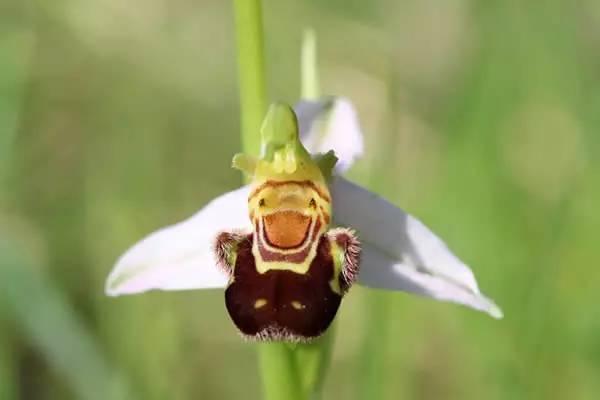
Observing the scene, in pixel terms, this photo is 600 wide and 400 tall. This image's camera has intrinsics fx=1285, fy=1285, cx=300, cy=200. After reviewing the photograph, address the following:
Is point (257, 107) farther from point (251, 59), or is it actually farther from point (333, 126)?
point (333, 126)

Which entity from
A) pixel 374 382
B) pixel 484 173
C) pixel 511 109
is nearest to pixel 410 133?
pixel 511 109

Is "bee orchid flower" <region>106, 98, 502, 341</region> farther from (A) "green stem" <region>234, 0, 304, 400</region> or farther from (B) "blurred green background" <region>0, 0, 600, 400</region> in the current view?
(B) "blurred green background" <region>0, 0, 600, 400</region>

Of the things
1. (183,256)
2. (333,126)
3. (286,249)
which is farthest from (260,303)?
(333,126)

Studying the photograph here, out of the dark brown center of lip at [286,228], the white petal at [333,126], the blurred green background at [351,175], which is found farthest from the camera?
the blurred green background at [351,175]

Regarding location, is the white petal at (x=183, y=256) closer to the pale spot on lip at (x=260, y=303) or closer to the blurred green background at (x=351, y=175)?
the pale spot on lip at (x=260, y=303)

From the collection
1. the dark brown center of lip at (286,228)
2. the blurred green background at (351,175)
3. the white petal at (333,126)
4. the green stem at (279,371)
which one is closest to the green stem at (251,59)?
the dark brown center of lip at (286,228)

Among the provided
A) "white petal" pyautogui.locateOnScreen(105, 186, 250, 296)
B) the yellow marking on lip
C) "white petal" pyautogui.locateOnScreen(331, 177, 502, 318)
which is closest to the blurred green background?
"white petal" pyautogui.locateOnScreen(331, 177, 502, 318)

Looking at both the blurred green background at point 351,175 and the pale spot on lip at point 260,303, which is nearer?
the pale spot on lip at point 260,303

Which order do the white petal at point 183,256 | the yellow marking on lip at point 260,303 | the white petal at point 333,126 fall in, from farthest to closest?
the white petal at point 333,126 → the white petal at point 183,256 → the yellow marking on lip at point 260,303

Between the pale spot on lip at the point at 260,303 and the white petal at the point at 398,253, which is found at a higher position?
the white petal at the point at 398,253
